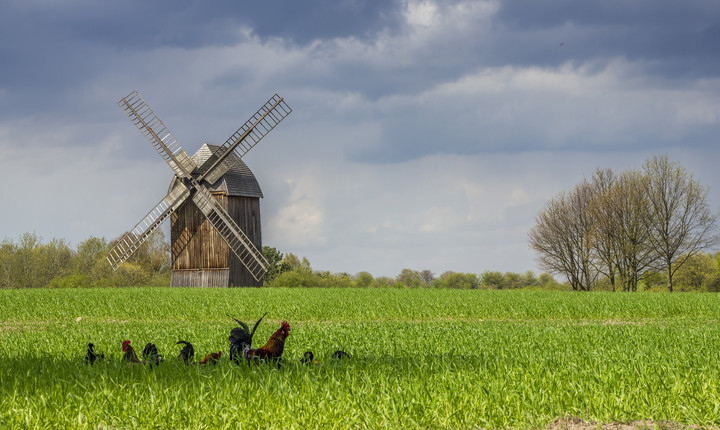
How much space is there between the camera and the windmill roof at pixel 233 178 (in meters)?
35.5

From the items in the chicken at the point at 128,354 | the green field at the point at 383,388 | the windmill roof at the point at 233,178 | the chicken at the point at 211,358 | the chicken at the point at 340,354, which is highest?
the windmill roof at the point at 233,178

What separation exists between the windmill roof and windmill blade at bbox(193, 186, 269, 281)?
874 millimetres

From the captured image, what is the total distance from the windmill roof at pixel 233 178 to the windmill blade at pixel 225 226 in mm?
874

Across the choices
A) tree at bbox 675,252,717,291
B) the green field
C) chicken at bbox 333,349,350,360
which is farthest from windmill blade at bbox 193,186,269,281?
tree at bbox 675,252,717,291

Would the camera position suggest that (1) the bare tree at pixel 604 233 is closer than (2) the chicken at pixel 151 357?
No

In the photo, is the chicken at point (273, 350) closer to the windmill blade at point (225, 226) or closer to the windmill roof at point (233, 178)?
the windmill blade at point (225, 226)

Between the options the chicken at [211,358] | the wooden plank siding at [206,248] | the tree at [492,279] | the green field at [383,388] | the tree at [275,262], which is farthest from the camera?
the tree at [492,279]

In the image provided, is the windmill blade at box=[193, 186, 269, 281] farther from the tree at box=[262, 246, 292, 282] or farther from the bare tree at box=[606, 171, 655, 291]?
the bare tree at box=[606, 171, 655, 291]

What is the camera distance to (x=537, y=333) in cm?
1290

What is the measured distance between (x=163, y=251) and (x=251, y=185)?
91.2 feet

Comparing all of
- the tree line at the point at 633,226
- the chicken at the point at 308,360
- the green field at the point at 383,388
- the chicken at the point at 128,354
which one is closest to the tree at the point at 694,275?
the tree line at the point at 633,226

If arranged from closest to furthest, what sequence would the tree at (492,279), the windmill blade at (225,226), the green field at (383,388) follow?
the green field at (383,388)
the windmill blade at (225,226)
the tree at (492,279)

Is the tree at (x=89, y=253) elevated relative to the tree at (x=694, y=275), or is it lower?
elevated

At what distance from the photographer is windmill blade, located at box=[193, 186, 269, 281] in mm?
34375
